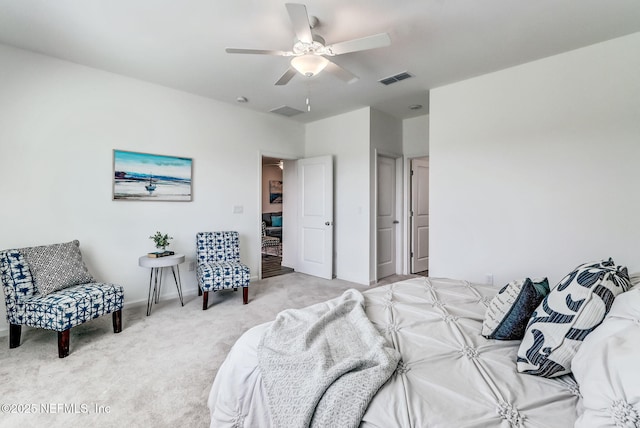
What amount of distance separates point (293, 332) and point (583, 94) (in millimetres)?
3361

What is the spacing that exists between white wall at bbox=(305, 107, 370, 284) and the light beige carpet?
1.60 metres

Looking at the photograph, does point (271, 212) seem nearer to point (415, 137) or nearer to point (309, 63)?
point (415, 137)

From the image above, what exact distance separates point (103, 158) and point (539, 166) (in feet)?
15.1

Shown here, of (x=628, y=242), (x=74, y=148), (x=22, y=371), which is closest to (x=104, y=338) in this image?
(x=22, y=371)

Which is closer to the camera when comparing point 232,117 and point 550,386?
point 550,386

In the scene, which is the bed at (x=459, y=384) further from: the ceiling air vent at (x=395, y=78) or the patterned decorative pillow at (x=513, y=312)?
the ceiling air vent at (x=395, y=78)

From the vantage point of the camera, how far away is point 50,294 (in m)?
2.45

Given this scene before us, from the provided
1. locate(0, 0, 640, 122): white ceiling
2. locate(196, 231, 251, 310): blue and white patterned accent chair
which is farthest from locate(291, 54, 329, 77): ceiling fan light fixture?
locate(196, 231, 251, 310): blue and white patterned accent chair

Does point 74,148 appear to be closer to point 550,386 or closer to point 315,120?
point 315,120

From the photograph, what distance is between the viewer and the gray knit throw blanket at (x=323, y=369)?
0.92 m

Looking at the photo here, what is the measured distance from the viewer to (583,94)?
9.01 feet

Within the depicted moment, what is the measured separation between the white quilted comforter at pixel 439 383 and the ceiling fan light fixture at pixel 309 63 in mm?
1850

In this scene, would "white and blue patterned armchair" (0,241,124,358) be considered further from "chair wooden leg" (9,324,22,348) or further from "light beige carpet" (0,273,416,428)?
"light beige carpet" (0,273,416,428)

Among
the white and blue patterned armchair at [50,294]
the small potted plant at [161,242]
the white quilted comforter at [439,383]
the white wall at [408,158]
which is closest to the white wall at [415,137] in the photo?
the white wall at [408,158]
